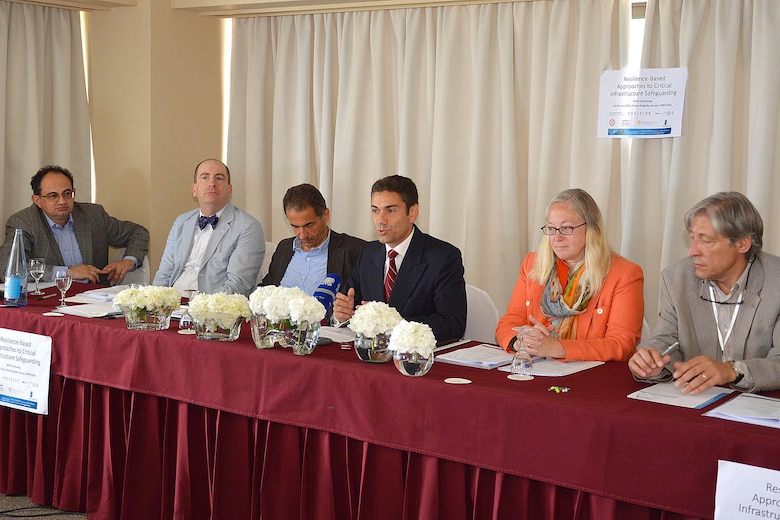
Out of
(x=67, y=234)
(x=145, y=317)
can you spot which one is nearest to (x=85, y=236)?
(x=67, y=234)

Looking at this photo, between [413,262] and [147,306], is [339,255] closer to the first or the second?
[413,262]

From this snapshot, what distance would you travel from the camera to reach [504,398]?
233 centimetres

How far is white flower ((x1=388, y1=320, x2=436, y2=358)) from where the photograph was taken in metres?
2.47

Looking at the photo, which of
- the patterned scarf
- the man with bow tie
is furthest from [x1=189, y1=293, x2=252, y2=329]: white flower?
the man with bow tie

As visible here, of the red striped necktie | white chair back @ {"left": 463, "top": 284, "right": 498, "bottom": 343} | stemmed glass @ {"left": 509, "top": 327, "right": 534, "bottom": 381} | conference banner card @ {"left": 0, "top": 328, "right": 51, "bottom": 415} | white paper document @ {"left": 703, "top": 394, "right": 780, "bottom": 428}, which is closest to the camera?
white paper document @ {"left": 703, "top": 394, "right": 780, "bottom": 428}

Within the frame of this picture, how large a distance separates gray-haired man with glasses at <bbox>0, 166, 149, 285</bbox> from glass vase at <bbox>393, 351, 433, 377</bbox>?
108 inches

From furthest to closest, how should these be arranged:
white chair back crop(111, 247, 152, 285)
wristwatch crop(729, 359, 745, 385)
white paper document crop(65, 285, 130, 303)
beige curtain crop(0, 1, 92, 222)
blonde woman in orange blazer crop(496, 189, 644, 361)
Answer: beige curtain crop(0, 1, 92, 222)
white chair back crop(111, 247, 152, 285)
white paper document crop(65, 285, 130, 303)
blonde woman in orange blazer crop(496, 189, 644, 361)
wristwatch crop(729, 359, 745, 385)

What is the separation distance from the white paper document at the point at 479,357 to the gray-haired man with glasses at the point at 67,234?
257cm

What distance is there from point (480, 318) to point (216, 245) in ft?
5.20

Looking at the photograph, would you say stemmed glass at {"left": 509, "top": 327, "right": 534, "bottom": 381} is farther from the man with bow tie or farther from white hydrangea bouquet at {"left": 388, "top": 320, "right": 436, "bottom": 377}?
the man with bow tie

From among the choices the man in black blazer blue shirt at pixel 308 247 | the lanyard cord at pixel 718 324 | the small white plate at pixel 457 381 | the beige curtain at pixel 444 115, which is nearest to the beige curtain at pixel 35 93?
the beige curtain at pixel 444 115

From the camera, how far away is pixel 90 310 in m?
3.46

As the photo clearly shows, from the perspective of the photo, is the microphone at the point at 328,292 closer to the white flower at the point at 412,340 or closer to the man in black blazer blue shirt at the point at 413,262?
the man in black blazer blue shirt at the point at 413,262

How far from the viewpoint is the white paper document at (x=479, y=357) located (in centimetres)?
271
